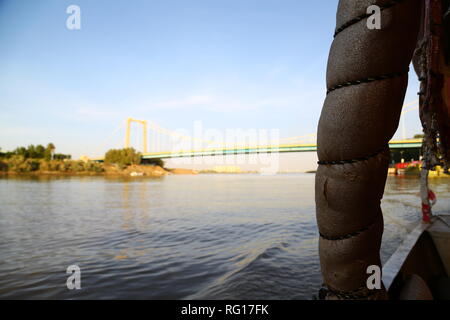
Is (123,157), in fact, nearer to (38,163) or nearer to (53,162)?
(53,162)

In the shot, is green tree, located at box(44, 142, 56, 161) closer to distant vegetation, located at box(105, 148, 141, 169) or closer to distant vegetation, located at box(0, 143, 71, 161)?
distant vegetation, located at box(0, 143, 71, 161)

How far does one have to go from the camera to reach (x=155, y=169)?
83375 millimetres

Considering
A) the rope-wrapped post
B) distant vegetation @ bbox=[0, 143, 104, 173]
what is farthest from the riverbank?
the rope-wrapped post

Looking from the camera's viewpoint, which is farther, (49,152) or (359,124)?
(49,152)

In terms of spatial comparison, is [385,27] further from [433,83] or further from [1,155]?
[1,155]

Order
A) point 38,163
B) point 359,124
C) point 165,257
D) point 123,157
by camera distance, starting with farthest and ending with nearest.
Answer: point 123,157 < point 38,163 < point 165,257 < point 359,124

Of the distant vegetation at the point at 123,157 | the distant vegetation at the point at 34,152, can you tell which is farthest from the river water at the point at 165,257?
the distant vegetation at the point at 34,152

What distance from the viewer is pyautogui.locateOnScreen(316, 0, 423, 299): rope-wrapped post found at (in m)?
0.94

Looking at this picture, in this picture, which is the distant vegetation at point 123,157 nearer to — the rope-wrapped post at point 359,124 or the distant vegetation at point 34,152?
the distant vegetation at point 34,152

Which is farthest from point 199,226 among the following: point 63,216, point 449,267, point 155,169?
point 155,169

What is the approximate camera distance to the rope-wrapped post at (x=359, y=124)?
0.94m

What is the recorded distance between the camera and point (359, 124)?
3.21 feet

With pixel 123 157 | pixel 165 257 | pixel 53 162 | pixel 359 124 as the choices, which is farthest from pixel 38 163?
pixel 359 124

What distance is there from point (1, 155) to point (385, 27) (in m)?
90.6
